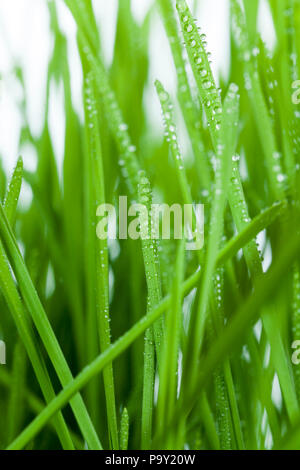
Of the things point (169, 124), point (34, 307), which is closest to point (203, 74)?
point (169, 124)

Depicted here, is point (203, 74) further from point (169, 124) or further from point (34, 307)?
point (34, 307)

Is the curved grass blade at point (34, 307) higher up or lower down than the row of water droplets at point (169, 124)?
lower down

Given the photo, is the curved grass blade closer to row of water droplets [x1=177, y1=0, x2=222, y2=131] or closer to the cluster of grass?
the cluster of grass

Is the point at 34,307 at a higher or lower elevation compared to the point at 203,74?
lower

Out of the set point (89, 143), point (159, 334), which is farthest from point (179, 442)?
point (89, 143)

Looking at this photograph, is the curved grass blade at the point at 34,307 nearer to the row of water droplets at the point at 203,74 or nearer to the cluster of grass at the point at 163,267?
the cluster of grass at the point at 163,267

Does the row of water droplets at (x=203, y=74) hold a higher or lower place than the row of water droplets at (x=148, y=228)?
higher

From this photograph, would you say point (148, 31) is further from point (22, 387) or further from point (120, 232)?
point (22, 387)

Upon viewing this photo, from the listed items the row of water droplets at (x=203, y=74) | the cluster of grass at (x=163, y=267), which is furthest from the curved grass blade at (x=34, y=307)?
the row of water droplets at (x=203, y=74)

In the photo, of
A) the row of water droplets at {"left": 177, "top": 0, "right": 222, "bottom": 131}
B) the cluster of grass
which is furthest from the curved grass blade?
the row of water droplets at {"left": 177, "top": 0, "right": 222, "bottom": 131}
